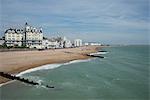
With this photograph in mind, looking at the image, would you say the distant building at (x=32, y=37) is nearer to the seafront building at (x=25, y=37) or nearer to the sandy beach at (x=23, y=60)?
the seafront building at (x=25, y=37)

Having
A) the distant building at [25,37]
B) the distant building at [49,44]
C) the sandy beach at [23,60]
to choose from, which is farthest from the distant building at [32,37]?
the sandy beach at [23,60]

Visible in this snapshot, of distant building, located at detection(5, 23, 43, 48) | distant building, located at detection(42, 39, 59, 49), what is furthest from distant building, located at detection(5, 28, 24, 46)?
distant building, located at detection(42, 39, 59, 49)

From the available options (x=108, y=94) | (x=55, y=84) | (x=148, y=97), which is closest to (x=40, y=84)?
(x=55, y=84)

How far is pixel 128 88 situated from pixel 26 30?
73.2 meters

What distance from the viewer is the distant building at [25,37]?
291 ft

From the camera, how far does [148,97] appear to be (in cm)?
2116

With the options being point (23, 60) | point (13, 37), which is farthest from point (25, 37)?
point (23, 60)

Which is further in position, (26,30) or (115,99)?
(26,30)

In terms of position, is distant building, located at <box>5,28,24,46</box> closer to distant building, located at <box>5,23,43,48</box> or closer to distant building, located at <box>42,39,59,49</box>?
distant building, located at <box>5,23,43,48</box>

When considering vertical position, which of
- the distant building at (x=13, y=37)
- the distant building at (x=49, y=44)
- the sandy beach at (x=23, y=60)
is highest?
the distant building at (x=13, y=37)

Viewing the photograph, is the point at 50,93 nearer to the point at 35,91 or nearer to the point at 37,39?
the point at 35,91

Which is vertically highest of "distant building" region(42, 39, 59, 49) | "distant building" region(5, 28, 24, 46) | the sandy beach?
"distant building" region(5, 28, 24, 46)

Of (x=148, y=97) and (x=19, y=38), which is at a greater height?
(x=19, y=38)

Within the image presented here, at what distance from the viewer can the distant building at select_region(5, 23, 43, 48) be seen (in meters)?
88.6
